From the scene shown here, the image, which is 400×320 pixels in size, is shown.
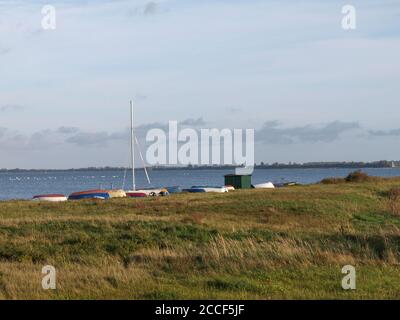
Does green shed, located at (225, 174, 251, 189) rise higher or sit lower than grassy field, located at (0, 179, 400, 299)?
higher

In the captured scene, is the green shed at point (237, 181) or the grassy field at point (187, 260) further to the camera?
the green shed at point (237, 181)

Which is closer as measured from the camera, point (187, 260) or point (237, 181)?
point (187, 260)

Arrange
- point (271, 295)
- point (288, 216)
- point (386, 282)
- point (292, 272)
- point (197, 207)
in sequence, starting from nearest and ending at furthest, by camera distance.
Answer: point (271, 295) < point (386, 282) < point (292, 272) < point (288, 216) < point (197, 207)

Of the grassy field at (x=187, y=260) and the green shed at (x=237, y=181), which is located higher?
the green shed at (x=237, y=181)

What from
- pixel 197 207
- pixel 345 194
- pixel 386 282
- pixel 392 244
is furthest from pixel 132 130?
pixel 386 282

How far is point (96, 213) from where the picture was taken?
32875 millimetres

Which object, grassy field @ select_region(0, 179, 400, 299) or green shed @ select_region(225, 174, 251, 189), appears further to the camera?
green shed @ select_region(225, 174, 251, 189)

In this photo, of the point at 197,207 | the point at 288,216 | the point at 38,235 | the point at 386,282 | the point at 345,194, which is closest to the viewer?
the point at 386,282

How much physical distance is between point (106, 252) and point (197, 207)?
16353mm

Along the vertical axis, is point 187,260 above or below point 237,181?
below

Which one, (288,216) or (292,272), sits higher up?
(288,216)

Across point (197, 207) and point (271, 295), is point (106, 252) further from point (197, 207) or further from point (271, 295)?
point (197, 207)

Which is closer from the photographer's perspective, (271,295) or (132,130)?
(271,295)

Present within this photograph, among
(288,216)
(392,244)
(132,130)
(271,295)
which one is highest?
(132,130)
